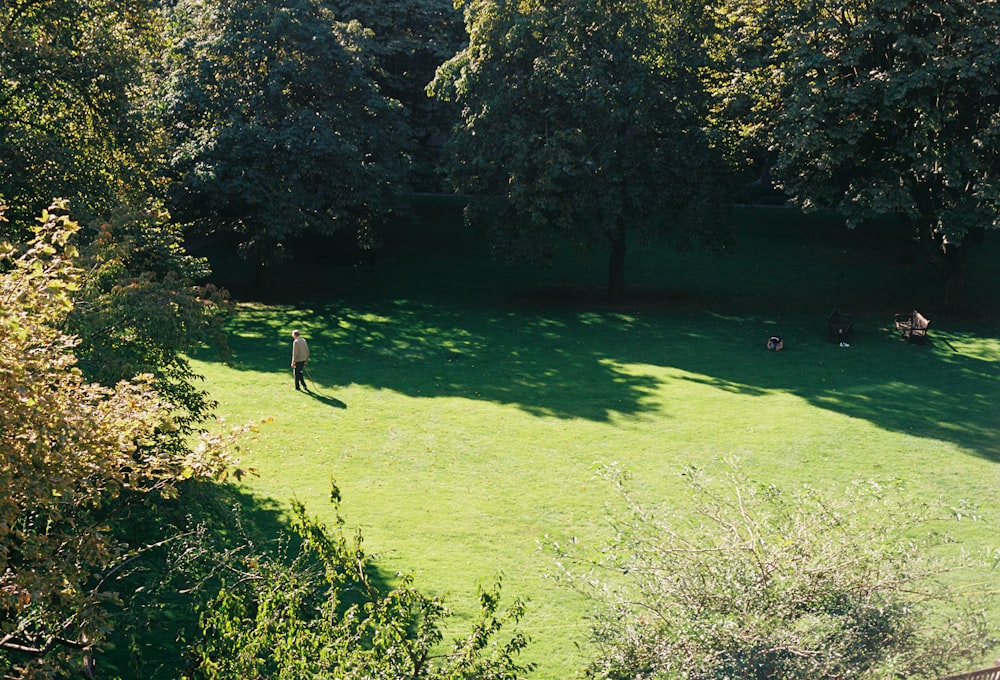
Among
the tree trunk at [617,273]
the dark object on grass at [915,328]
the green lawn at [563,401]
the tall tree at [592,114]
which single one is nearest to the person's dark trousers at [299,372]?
the green lawn at [563,401]

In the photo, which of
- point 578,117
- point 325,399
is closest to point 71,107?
point 325,399

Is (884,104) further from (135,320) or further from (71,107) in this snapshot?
(135,320)

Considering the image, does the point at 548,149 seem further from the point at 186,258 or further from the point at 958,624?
the point at 958,624

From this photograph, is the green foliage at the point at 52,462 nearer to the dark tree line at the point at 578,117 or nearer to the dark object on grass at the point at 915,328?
the dark tree line at the point at 578,117

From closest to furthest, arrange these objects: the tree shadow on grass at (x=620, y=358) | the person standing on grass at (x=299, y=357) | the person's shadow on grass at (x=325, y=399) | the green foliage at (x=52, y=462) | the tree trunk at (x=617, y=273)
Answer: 1. the green foliage at (x=52, y=462)
2. the person's shadow on grass at (x=325, y=399)
3. the tree shadow on grass at (x=620, y=358)
4. the person standing on grass at (x=299, y=357)
5. the tree trunk at (x=617, y=273)

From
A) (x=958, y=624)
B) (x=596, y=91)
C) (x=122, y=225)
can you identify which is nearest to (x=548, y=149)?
(x=596, y=91)
